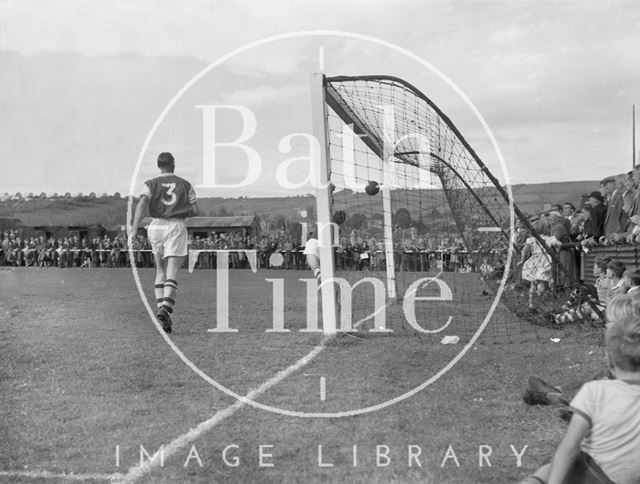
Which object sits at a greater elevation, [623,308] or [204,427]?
[623,308]

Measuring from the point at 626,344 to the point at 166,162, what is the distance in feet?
14.0

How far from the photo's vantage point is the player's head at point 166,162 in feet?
19.5

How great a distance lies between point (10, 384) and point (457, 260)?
77.2ft

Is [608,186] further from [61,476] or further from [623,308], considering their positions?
[61,476]

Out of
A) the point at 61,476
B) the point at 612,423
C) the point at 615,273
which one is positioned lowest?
the point at 61,476

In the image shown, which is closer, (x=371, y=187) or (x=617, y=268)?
(x=617, y=268)

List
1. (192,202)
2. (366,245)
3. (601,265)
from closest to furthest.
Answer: (192,202)
(601,265)
(366,245)

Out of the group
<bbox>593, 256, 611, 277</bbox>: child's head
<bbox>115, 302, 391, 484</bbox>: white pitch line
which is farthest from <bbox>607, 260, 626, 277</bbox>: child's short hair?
<bbox>115, 302, 391, 484</bbox>: white pitch line

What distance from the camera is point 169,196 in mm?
6211

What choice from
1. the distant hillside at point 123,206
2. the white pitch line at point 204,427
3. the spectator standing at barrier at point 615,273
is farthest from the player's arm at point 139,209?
the distant hillside at point 123,206

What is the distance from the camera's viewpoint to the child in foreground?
9.07ft

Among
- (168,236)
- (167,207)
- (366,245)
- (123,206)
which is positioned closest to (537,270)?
(168,236)

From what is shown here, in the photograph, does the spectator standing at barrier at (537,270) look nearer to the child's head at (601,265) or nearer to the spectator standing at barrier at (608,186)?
the child's head at (601,265)

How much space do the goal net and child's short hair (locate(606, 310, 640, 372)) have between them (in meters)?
5.58
